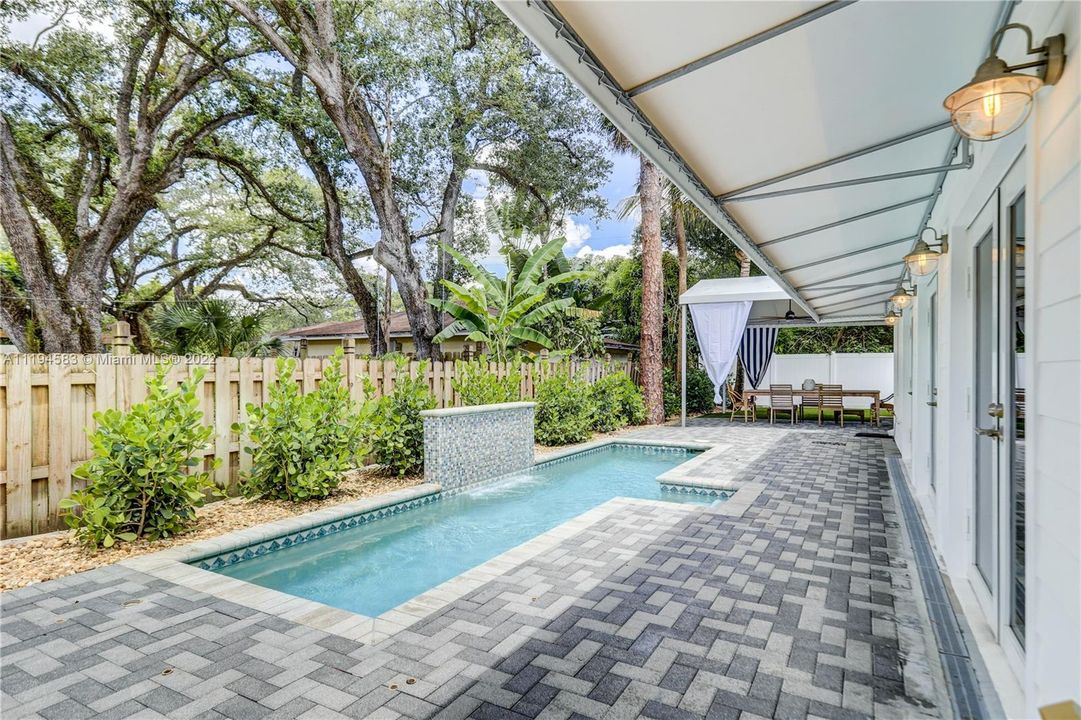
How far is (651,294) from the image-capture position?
14.3m

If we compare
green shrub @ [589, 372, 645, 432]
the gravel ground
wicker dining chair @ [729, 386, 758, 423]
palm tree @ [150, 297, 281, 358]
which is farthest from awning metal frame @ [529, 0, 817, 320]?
palm tree @ [150, 297, 281, 358]

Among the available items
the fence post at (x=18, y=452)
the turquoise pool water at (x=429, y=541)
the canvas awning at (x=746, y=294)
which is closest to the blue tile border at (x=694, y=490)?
the turquoise pool water at (x=429, y=541)

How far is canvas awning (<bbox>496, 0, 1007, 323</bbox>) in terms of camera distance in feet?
6.94

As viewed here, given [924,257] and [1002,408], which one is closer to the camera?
[1002,408]

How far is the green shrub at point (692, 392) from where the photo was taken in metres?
16.3

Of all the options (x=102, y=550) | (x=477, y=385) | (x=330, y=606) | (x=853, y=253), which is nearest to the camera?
(x=330, y=606)

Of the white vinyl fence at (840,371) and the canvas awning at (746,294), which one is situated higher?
the canvas awning at (746,294)

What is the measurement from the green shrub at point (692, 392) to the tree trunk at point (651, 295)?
177cm

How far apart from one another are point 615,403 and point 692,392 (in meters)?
4.90

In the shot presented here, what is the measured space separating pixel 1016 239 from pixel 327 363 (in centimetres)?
660

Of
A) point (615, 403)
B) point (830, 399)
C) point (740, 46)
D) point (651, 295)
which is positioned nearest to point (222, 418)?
point (740, 46)

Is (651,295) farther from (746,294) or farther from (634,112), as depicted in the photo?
(634,112)

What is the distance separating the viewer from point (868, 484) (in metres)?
6.94

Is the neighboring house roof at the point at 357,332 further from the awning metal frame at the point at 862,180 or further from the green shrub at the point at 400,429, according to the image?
the awning metal frame at the point at 862,180
